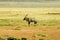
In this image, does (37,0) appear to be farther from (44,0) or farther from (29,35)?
(29,35)

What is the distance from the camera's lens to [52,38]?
67.7 ft

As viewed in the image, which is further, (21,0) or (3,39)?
(21,0)

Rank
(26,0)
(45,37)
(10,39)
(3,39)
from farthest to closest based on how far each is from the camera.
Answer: (26,0)
(45,37)
(3,39)
(10,39)

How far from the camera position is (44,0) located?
3386 inches

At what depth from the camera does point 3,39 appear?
64.8ft

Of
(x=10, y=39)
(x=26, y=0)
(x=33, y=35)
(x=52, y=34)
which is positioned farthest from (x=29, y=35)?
(x=26, y=0)

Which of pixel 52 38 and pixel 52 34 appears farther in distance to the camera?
pixel 52 34

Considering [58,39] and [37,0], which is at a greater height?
[58,39]

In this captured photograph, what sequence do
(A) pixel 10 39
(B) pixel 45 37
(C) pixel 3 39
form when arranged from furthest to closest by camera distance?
1. (B) pixel 45 37
2. (C) pixel 3 39
3. (A) pixel 10 39

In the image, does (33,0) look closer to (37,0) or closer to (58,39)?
(37,0)

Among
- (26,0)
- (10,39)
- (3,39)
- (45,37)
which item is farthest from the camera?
(26,0)

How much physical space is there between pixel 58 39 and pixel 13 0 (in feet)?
215

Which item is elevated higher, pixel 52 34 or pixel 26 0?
pixel 52 34

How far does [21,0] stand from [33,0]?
11.7 feet
